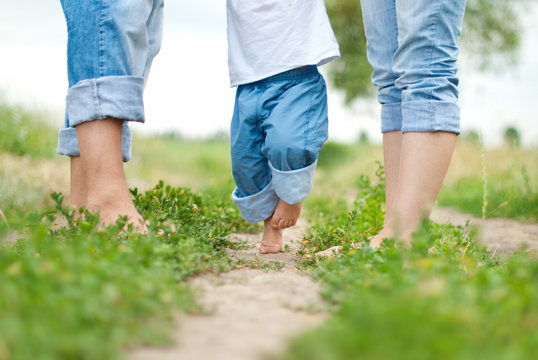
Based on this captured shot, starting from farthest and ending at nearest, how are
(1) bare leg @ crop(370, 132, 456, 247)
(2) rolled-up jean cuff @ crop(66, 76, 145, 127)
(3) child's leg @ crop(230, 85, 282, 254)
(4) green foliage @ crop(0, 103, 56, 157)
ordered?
(4) green foliage @ crop(0, 103, 56, 157) < (3) child's leg @ crop(230, 85, 282, 254) < (2) rolled-up jean cuff @ crop(66, 76, 145, 127) < (1) bare leg @ crop(370, 132, 456, 247)

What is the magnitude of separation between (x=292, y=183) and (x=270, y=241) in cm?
40

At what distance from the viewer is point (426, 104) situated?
217cm

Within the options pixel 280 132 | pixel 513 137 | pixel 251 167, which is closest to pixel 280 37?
pixel 280 132

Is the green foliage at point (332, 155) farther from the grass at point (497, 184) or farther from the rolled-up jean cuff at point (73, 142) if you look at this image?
the rolled-up jean cuff at point (73, 142)

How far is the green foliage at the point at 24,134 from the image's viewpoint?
624cm

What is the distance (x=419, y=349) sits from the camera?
3.37 ft

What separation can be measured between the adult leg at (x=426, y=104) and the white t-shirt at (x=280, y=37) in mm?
469

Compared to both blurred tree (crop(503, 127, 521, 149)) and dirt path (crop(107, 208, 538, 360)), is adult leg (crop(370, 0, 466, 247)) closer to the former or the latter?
dirt path (crop(107, 208, 538, 360))

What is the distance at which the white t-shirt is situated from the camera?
2.56 meters

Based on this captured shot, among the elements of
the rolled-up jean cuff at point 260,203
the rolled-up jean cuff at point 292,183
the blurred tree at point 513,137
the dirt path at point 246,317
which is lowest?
the dirt path at point 246,317

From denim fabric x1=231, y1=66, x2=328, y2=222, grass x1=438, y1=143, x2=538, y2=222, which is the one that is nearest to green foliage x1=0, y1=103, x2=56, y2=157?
denim fabric x1=231, y1=66, x2=328, y2=222

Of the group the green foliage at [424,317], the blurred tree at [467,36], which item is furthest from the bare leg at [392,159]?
the blurred tree at [467,36]

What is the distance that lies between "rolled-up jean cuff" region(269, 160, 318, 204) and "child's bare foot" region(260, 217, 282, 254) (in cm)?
27

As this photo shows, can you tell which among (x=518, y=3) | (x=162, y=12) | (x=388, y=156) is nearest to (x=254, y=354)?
(x=388, y=156)
